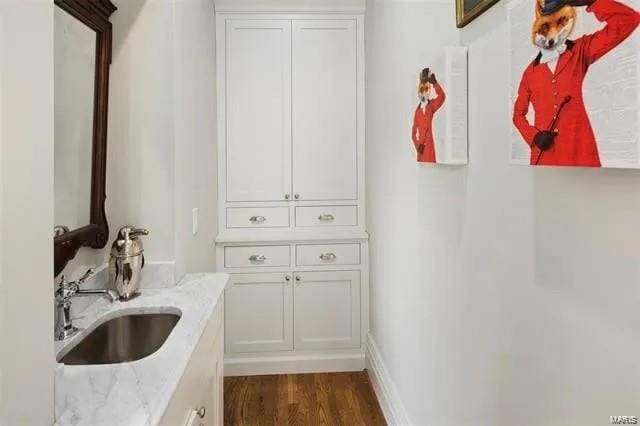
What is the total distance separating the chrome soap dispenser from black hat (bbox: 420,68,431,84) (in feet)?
3.98

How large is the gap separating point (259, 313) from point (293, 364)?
42cm

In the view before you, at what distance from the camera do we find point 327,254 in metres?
2.94

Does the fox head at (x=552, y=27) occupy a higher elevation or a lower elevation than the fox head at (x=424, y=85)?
lower

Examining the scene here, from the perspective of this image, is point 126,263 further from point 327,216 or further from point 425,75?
point 327,216

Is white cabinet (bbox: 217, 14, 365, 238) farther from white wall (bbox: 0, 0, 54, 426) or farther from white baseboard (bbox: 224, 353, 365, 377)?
white wall (bbox: 0, 0, 54, 426)

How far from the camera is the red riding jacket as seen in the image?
138cm

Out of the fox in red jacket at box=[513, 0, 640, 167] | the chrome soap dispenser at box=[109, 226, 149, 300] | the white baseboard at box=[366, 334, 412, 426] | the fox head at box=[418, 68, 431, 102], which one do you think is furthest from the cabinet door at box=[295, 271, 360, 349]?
the fox in red jacket at box=[513, 0, 640, 167]

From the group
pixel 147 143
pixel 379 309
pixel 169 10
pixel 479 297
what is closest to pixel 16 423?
pixel 479 297

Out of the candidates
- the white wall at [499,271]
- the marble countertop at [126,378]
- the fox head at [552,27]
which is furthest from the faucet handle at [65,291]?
the fox head at [552,27]

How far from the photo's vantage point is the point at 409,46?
6.11 feet

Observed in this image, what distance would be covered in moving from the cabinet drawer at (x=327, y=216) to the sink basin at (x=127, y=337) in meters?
1.48

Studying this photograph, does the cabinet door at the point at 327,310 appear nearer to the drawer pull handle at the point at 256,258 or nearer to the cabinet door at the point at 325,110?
the drawer pull handle at the point at 256,258

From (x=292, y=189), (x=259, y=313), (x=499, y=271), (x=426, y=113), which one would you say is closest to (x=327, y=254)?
(x=292, y=189)

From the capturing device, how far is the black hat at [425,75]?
1479 mm
